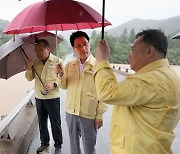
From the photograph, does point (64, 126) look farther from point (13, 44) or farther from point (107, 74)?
point (107, 74)

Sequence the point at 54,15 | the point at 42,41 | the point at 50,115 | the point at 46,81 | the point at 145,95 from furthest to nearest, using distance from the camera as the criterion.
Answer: the point at 50,115
the point at 46,81
the point at 42,41
the point at 54,15
the point at 145,95

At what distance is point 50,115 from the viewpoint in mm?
3373

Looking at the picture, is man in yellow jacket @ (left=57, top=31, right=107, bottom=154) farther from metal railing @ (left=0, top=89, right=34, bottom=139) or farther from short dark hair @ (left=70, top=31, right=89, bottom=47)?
metal railing @ (left=0, top=89, right=34, bottom=139)

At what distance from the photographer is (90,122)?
2660 millimetres

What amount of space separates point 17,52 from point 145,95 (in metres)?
1.93

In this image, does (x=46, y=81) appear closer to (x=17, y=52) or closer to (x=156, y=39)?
(x=17, y=52)

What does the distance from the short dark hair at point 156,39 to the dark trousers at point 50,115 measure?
206cm

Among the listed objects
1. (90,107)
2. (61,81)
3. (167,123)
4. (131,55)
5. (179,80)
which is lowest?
(90,107)

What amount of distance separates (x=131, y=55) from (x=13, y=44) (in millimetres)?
1603

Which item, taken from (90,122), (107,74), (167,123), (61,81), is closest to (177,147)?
(90,122)

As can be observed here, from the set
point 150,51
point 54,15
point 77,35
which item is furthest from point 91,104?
point 150,51

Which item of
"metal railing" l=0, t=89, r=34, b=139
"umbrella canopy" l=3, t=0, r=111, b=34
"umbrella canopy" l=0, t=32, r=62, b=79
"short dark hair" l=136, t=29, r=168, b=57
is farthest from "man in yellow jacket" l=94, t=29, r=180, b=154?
"metal railing" l=0, t=89, r=34, b=139

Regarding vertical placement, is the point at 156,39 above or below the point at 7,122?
above

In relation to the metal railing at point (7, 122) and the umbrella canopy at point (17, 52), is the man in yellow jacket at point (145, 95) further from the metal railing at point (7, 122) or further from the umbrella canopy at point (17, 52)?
the metal railing at point (7, 122)
